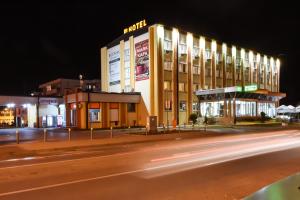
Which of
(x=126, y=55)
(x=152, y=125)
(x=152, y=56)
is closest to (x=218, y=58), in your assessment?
(x=152, y=56)

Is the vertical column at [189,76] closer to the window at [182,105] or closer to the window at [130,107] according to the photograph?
the window at [182,105]

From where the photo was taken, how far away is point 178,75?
5059cm

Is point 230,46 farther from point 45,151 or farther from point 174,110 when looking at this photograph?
point 45,151

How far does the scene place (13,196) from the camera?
783cm

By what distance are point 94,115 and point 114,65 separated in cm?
1737

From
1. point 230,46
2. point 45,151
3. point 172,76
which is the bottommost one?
point 45,151

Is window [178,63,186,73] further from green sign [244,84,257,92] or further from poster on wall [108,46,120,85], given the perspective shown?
poster on wall [108,46,120,85]

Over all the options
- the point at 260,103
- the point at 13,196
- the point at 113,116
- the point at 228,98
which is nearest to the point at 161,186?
the point at 13,196

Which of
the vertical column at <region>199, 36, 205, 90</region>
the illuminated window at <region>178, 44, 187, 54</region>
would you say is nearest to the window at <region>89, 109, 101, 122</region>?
the illuminated window at <region>178, 44, 187, 54</region>

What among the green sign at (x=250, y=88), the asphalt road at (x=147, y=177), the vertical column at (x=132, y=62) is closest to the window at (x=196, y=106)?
the green sign at (x=250, y=88)

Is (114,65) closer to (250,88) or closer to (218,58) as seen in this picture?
(218,58)

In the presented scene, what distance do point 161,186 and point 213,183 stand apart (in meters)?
1.57

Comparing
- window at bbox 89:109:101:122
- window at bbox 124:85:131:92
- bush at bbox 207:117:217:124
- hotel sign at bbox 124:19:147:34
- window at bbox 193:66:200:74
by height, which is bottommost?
bush at bbox 207:117:217:124

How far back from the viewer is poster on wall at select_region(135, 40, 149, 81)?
4862 cm
